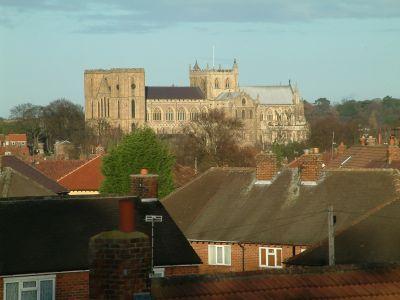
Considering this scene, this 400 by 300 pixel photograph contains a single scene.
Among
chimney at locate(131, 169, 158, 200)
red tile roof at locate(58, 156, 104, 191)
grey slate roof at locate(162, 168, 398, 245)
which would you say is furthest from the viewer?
red tile roof at locate(58, 156, 104, 191)

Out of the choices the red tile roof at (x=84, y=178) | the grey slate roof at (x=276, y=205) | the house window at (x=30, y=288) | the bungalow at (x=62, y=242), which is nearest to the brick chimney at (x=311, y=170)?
the grey slate roof at (x=276, y=205)

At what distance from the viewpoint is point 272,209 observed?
114 feet

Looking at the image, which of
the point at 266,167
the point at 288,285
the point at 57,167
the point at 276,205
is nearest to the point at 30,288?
the point at 288,285

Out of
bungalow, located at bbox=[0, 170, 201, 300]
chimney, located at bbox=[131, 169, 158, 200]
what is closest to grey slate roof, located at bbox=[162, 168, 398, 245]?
chimney, located at bbox=[131, 169, 158, 200]

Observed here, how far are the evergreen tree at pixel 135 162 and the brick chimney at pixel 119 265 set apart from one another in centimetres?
4542

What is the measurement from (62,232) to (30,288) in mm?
1817

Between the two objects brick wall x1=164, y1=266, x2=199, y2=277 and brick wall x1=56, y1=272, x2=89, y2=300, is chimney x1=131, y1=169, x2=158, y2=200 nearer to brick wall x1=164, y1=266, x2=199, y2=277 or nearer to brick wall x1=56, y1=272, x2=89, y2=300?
brick wall x1=164, y1=266, x2=199, y2=277

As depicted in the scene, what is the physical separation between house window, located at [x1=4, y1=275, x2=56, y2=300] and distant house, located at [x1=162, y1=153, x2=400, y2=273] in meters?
10.7

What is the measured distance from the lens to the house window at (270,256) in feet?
107

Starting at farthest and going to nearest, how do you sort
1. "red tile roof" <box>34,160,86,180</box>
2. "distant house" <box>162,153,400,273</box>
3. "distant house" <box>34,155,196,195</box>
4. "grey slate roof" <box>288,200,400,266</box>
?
"red tile roof" <box>34,160,86,180</box> < "distant house" <box>34,155,196,195</box> < "distant house" <box>162,153,400,273</box> < "grey slate roof" <box>288,200,400,266</box>

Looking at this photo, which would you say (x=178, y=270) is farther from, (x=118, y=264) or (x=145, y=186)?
(x=118, y=264)

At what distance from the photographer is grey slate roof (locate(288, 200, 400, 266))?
24234mm

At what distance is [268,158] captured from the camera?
37.0 m

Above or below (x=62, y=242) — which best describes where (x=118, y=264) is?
above
